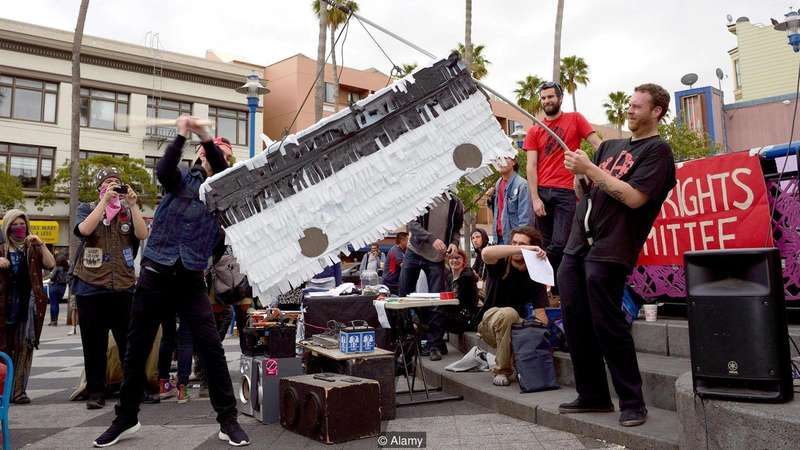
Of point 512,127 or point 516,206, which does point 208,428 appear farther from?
point 512,127

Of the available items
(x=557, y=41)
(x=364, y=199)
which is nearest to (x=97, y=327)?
(x=364, y=199)

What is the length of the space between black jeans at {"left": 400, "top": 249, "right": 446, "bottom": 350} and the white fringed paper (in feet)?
6.63

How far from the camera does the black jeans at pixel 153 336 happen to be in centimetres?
346

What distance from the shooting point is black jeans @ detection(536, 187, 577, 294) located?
459 centimetres

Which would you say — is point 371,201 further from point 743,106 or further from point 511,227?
point 743,106

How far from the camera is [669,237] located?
16.0 ft

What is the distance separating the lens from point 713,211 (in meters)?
4.59

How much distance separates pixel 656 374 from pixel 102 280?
4230mm

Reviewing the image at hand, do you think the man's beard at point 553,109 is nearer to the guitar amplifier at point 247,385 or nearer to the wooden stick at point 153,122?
the wooden stick at point 153,122

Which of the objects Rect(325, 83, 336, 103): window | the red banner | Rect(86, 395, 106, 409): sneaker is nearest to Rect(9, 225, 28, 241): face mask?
Rect(86, 395, 106, 409): sneaker

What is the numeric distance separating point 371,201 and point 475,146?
0.81 m

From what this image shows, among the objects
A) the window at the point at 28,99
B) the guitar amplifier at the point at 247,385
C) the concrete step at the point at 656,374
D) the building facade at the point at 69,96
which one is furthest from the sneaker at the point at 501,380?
the window at the point at 28,99

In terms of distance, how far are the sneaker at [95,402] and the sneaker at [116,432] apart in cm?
121

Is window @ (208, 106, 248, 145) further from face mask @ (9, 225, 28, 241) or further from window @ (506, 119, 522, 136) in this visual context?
face mask @ (9, 225, 28, 241)
